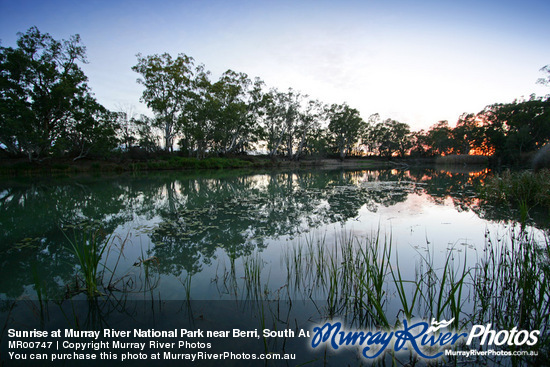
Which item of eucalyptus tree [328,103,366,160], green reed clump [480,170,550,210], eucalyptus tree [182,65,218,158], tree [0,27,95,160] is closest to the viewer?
green reed clump [480,170,550,210]

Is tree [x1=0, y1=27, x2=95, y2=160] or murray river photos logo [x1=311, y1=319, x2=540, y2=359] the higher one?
tree [x1=0, y1=27, x2=95, y2=160]

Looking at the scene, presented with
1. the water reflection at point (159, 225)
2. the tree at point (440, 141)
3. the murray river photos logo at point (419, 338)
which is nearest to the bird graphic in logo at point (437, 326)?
the murray river photos logo at point (419, 338)

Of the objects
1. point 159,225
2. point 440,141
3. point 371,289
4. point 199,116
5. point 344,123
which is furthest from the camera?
point 440,141

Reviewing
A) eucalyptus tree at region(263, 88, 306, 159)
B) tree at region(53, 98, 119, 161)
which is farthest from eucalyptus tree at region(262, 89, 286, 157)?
tree at region(53, 98, 119, 161)

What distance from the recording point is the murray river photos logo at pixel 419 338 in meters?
1.85

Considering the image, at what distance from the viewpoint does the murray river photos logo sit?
1.85 m

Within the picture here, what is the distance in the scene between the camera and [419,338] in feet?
6.36

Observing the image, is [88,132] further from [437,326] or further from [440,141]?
[440,141]

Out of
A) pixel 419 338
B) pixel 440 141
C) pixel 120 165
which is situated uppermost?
pixel 440 141

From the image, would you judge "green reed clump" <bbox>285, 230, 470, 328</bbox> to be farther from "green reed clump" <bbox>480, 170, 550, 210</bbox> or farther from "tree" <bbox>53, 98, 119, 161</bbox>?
"tree" <bbox>53, 98, 119, 161</bbox>

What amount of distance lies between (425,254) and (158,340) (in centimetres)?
399

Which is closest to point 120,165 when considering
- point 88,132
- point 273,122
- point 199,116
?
point 88,132

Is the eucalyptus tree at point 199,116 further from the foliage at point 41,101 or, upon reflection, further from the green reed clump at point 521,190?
the green reed clump at point 521,190

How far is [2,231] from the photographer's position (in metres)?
5.30
